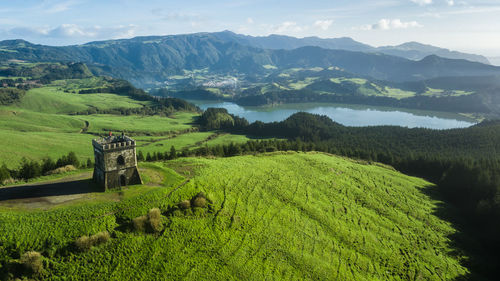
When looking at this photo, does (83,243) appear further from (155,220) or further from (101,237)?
(155,220)

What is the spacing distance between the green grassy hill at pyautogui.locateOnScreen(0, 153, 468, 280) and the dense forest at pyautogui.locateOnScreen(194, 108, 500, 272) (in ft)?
36.1

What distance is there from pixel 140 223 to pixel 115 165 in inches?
445

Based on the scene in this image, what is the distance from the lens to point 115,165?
40906 mm

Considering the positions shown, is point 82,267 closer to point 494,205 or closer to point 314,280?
point 314,280

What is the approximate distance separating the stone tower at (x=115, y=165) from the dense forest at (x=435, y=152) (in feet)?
108

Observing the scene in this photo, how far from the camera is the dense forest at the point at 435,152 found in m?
60.2

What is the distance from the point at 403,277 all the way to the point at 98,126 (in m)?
169

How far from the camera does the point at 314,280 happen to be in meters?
34.3

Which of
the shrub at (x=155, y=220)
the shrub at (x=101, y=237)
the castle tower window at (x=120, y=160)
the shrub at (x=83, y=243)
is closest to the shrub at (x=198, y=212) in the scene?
the shrub at (x=155, y=220)

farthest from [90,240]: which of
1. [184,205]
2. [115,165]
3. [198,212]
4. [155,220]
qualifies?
[198,212]

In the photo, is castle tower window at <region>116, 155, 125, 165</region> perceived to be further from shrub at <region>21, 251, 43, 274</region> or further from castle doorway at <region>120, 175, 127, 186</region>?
shrub at <region>21, 251, 43, 274</region>

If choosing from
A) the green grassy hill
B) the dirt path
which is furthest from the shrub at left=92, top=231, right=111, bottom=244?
the dirt path

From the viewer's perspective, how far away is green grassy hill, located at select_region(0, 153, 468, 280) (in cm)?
3027

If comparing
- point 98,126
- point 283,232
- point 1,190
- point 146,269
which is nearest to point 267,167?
point 283,232
